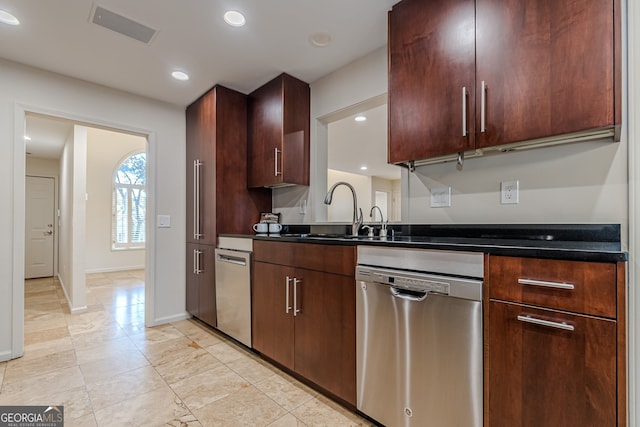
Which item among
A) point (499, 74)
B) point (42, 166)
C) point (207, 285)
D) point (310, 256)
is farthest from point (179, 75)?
point (42, 166)

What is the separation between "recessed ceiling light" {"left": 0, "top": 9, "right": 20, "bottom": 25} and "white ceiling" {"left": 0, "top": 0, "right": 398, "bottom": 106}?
3cm

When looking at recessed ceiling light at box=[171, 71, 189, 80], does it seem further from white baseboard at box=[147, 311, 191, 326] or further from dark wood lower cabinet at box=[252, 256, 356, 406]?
white baseboard at box=[147, 311, 191, 326]

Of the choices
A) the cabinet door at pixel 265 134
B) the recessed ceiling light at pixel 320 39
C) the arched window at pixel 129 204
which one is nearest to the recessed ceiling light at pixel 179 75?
the cabinet door at pixel 265 134

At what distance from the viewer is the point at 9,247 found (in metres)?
2.33

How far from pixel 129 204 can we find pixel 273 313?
6.19m

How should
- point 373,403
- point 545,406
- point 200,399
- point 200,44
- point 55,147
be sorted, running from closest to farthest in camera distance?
point 545,406 → point 373,403 → point 200,399 → point 200,44 → point 55,147

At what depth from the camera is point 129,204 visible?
6734mm

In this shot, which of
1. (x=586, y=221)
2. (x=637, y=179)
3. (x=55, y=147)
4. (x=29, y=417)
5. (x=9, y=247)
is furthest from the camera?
(x=55, y=147)

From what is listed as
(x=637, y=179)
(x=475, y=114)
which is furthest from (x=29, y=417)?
(x=637, y=179)

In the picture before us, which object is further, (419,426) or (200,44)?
(200,44)

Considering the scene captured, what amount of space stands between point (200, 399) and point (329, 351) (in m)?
0.84

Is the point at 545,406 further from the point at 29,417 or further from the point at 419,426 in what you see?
the point at 29,417

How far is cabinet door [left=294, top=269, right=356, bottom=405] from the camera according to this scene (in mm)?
1593

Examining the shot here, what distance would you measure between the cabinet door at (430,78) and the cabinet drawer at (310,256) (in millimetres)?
636
